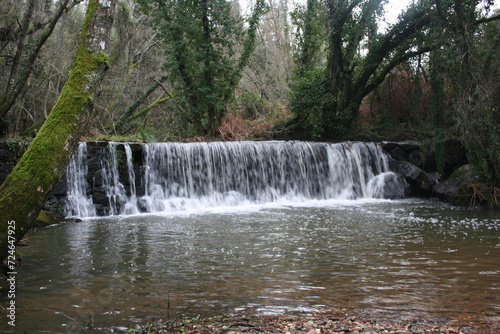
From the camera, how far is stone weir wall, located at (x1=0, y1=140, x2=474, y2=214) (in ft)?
35.3

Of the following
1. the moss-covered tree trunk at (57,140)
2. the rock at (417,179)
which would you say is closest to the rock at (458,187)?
the rock at (417,179)

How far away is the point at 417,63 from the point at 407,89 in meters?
2.28

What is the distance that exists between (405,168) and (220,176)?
704 cm

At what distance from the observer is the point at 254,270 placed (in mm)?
4918

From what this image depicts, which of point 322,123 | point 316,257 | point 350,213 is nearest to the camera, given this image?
point 316,257

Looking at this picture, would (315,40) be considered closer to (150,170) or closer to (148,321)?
(150,170)

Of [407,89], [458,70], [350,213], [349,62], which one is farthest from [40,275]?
[407,89]

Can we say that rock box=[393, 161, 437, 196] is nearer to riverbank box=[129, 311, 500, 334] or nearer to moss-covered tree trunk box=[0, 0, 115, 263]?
riverbank box=[129, 311, 500, 334]

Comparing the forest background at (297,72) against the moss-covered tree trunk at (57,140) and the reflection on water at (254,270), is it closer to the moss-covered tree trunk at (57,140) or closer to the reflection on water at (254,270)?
the reflection on water at (254,270)

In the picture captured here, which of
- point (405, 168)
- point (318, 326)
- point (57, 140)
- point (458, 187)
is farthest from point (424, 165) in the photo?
point (57, 140)

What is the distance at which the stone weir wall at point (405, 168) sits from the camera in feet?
35.3

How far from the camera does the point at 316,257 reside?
5578 millimetres

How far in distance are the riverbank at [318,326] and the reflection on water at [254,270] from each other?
0.21 metres

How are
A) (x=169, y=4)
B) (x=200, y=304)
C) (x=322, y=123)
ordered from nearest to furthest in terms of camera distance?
(x=200, y=304) < (x=169, y=4) < (x=322, y=123)
